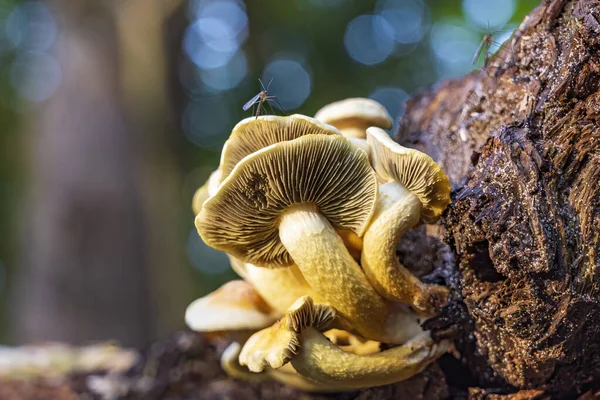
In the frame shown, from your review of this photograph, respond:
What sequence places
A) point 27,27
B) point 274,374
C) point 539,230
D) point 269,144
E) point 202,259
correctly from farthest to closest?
point 202,259, point 27,27, point 274,374, point 269,144, point 539,230

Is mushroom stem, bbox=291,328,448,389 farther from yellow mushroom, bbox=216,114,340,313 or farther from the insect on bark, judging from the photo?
the insect on bark

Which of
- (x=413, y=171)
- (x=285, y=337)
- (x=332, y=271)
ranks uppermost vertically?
(x=413, y=171)

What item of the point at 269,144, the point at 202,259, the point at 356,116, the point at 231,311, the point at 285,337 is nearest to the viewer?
the point at 285,337

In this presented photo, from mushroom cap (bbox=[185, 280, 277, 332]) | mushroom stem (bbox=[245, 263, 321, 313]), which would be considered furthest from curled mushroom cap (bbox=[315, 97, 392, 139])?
mushroom cap (bbox=[185, 280, 277, 332])

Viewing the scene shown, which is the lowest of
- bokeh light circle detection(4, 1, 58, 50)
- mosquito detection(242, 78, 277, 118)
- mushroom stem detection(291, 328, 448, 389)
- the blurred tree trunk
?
mushroom stem detection(291, 328, 448, 389)

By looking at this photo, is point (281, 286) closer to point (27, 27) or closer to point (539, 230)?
point (539, 230)

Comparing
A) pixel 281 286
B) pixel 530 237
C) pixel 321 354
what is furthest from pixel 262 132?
pixel 530 237
